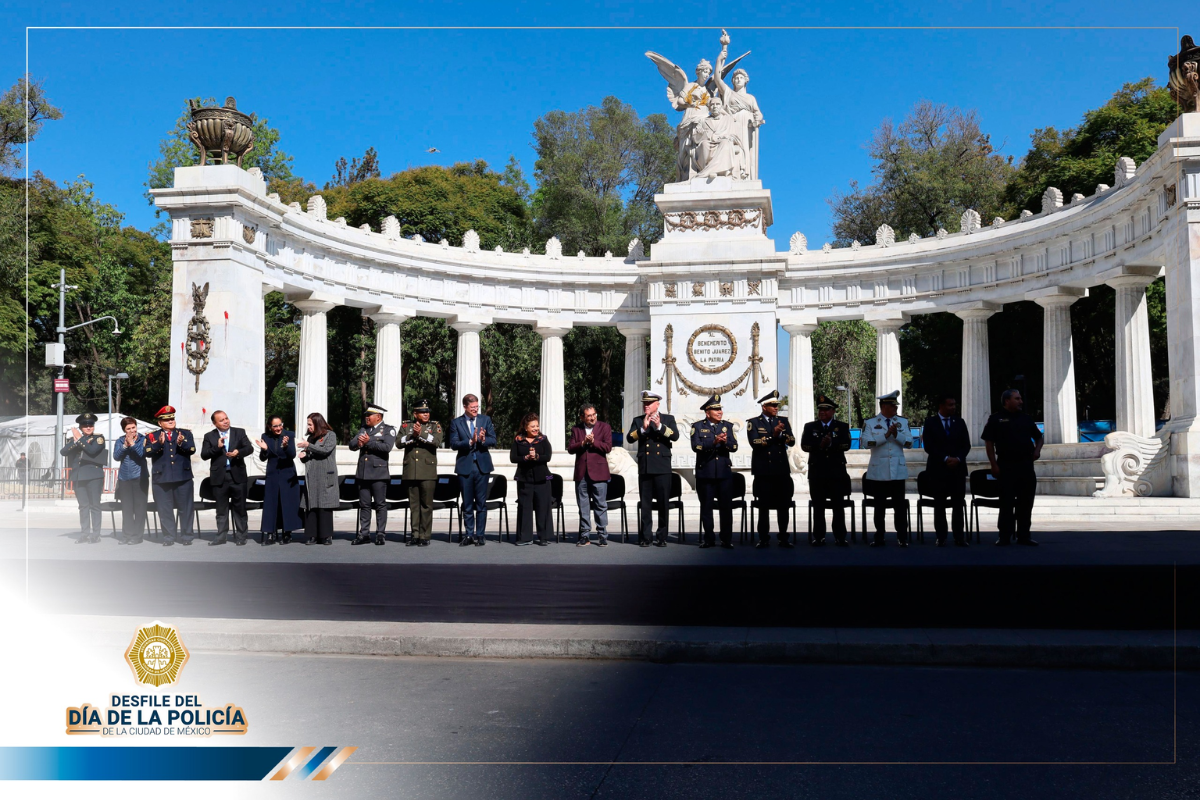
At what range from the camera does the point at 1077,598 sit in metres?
10.2

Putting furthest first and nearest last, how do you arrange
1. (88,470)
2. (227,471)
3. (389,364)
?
(389,364), (88,470), (227,471)

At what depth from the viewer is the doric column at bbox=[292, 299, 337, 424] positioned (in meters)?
36.2

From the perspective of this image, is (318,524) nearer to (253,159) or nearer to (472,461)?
(472,461)

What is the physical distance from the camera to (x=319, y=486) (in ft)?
55.7

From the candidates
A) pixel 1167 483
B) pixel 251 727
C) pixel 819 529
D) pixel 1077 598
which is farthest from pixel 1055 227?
pixel 251 727

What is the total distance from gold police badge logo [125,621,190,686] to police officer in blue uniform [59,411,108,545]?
11845 mm

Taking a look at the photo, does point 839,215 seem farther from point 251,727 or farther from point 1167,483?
point 251,727

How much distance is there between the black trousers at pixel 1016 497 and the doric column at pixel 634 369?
985 inches

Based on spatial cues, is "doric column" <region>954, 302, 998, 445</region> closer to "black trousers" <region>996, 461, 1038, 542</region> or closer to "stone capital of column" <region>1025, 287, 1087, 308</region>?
"stone capital of column" <region>1025, 287, 1087, 308</region>

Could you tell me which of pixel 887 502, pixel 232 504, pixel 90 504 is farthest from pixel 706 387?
pixel 90 504

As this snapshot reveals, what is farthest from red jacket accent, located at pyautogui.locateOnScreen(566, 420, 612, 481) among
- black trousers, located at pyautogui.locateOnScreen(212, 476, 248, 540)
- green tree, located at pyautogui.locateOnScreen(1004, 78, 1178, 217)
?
green tree, located at pyautogui.locateOnScreen(1004, 78, 1178, 217)

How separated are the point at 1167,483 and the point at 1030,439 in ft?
44.1

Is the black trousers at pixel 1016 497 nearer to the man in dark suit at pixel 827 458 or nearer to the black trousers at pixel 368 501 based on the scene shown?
the man in dark suit at pixel 827 458

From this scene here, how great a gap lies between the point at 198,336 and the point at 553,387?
54.6 feet
